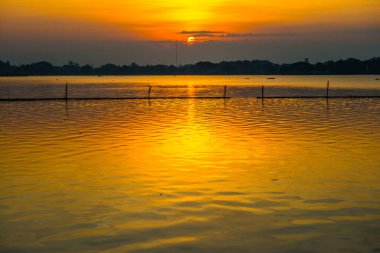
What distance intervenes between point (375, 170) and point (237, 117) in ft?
81.1

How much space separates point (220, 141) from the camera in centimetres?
2802

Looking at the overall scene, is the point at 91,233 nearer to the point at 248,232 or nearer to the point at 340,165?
the point at 248,232

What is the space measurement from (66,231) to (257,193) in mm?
6290

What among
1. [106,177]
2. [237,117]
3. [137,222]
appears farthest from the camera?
[237,117]

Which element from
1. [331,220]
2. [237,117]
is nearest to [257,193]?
[331,220]

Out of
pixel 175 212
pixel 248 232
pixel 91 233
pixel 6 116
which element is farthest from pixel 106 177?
pixel 6 116

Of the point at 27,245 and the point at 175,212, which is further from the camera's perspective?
the point at 175,212

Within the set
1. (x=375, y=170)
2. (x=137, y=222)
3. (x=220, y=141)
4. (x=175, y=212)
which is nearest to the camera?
(x=137, y=222)

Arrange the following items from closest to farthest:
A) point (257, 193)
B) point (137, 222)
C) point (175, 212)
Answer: point (137, 222) → point (175, 212) → point (257, 193)

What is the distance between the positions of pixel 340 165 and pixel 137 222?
10.9 m

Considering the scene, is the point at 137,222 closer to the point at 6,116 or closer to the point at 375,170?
the point at 375,170

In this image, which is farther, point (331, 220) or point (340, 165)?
point (340, 165)

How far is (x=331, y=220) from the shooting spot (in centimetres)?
1297

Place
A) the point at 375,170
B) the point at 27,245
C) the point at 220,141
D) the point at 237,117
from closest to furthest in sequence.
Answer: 1. the point at 27,245
2. the point at 375,170
3. the point at 220,141
4. the point at 237,117
